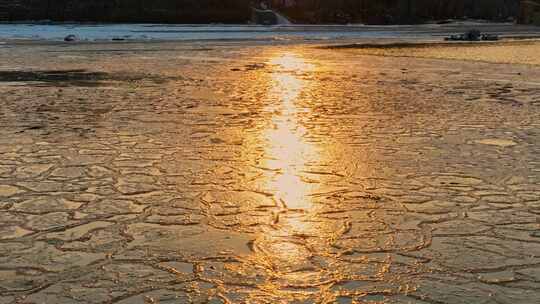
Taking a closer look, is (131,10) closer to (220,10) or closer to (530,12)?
(220,10)

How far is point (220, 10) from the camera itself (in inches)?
1720

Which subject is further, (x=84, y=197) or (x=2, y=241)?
(x=84, y=197)

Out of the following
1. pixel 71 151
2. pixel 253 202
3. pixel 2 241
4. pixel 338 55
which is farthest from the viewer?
pixel 338 55

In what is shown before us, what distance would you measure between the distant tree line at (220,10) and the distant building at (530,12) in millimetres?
5592

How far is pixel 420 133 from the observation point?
7023 mm

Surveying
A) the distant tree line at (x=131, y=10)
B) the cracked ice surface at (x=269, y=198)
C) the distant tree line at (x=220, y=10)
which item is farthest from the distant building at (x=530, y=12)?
the cracked ice surface at (x=269, y=198)

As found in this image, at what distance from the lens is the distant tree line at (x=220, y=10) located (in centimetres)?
4175

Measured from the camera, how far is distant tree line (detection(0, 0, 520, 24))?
4175 centimetres

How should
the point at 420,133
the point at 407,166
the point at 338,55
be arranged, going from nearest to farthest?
the point at 407,166 → the point at 420,133 → the point at 338,55

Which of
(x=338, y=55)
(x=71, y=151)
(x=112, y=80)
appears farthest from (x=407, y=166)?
(x=338, y=55)

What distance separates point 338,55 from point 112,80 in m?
9.47

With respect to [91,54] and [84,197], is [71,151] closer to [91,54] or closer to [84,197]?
[84,197]

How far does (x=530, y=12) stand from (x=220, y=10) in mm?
25685

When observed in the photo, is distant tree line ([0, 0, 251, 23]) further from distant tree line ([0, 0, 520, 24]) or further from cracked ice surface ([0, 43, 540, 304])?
cracked ice surface ([0, 43, 540, 304])
